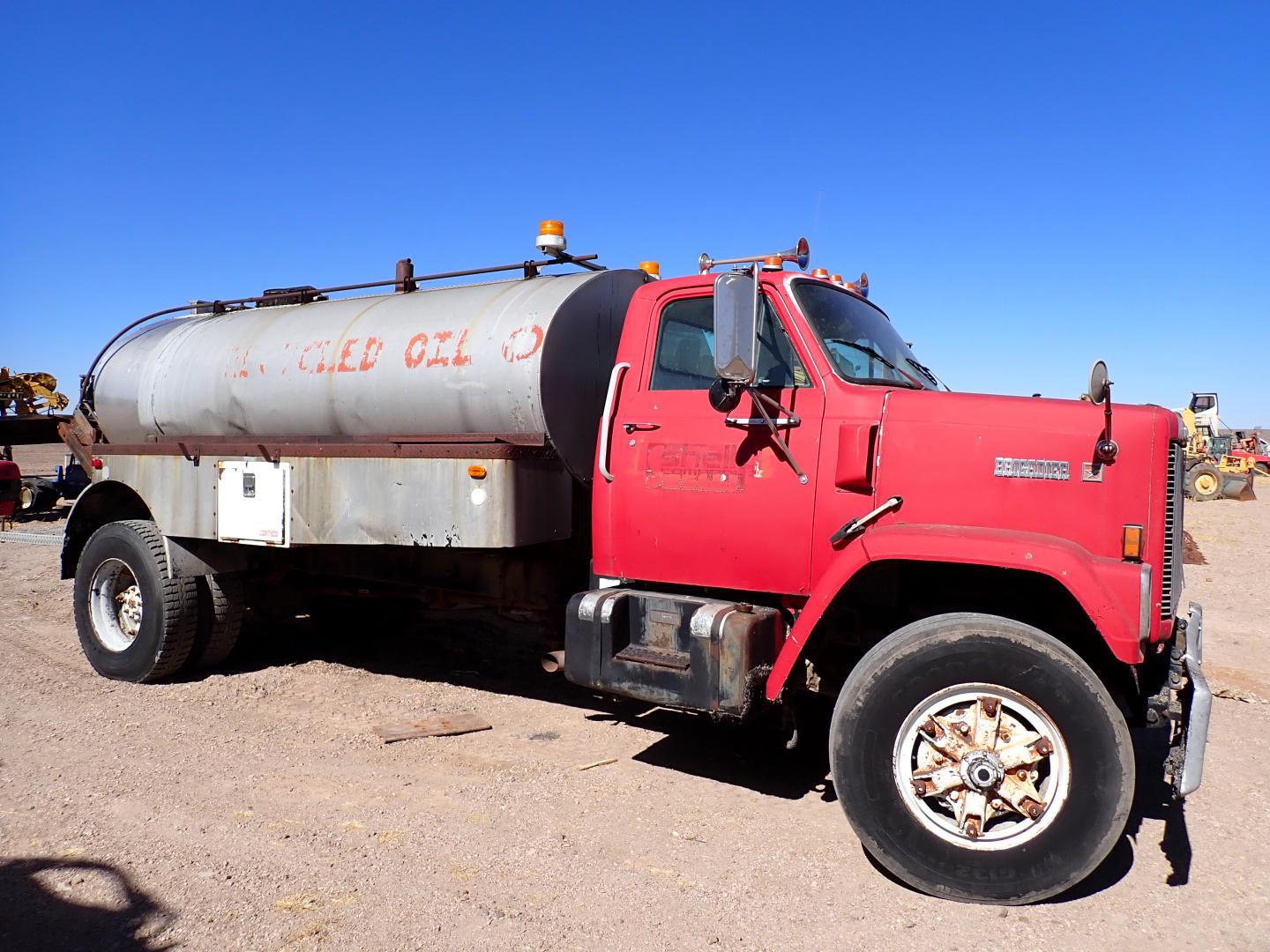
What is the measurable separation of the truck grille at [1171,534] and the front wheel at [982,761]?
52 cm

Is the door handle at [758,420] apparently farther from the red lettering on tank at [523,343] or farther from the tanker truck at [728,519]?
the red lettering on tank at [523,343]

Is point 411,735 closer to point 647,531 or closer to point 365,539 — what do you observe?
point 365,539

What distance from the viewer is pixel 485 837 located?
3.91 m

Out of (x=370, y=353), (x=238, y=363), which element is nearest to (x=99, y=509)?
(x=238, y=363)

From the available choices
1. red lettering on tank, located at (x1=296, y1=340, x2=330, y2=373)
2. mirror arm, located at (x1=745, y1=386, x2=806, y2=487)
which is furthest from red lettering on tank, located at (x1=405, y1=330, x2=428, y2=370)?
mirror arm, located at (x1=745, y1=386, x2=806, y2=487)

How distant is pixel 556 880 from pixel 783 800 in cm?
136

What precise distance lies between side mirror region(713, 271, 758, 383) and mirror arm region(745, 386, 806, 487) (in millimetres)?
253

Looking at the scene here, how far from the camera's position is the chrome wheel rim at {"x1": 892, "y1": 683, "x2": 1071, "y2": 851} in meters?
3.35

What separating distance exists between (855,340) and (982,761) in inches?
78.1

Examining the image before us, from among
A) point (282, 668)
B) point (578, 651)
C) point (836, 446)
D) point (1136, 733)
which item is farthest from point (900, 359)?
point (282, 668)

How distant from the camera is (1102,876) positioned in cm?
363

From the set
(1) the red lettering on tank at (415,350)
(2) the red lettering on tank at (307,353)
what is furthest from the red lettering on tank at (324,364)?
(1) the red lettering on tank at (415,350)

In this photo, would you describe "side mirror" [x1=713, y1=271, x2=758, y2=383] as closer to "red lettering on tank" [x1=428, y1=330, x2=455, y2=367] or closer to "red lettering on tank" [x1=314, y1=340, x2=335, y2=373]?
"red lettering on tank" [x1=428, y1=330, x2=455, y2=367]

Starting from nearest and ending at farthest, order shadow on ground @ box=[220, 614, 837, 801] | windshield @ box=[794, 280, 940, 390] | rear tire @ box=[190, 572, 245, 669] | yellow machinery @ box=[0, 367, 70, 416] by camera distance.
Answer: windshield @ box=[794, 280, 940, 390], shadow on ground @ box=[220, 614, 837, 801], rear tire @ box=[190, 572, 245, 669], yellow machinery @ box=[0, 367, 70, 416]
